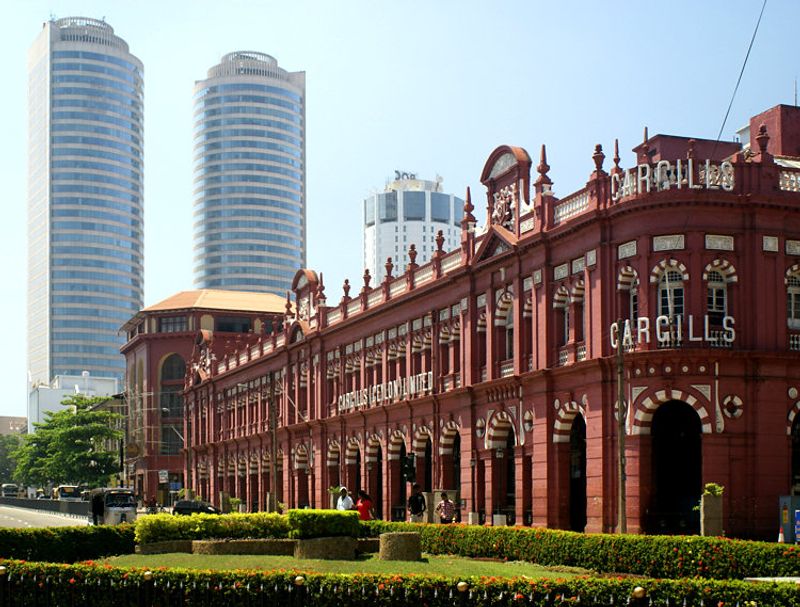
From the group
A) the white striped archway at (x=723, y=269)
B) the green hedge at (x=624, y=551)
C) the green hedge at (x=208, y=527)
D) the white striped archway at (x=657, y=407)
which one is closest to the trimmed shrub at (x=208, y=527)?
the green hedge at (x=208, y=527)

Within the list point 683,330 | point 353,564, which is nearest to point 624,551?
point 353,564

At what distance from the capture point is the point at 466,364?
53500mm

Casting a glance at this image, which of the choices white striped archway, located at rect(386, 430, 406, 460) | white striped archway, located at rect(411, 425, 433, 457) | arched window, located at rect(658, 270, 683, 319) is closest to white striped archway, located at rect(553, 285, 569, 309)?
arched window, located at rect(658, 270, 683, 319)

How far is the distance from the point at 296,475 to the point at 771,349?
1668 inches

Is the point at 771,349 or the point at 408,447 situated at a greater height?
the point at 771,349

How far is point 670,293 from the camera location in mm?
40938

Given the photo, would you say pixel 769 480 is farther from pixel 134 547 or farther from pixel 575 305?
pixel 134 547

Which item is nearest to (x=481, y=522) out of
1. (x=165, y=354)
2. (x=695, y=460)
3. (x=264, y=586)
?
(x=695, y=460)

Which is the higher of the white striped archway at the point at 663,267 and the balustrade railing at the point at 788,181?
the balustrade railing at the point at 788,181

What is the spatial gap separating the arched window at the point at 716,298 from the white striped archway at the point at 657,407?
2685mm

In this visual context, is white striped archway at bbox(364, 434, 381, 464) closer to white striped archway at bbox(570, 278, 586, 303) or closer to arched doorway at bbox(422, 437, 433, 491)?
arched doorway at bbox(422, 437, 433, 491)

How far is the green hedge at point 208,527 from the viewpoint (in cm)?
3825

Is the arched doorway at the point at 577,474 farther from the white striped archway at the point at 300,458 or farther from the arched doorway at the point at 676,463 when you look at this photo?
the white striped archway at the point at 300,458

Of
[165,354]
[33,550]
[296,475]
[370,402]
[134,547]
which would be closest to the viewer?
[33,550]
